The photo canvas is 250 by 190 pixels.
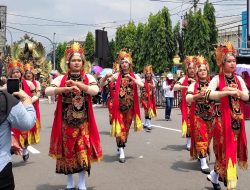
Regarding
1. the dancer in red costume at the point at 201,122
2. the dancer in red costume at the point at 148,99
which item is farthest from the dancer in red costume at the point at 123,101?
the dancer in red costume at the point at 148,99

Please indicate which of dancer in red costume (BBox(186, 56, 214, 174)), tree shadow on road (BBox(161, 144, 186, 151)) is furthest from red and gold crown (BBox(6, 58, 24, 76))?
tree shadow on road (BBox(161, 144, 186, 151))

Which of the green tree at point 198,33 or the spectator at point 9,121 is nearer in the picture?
the spectator at point 9,121

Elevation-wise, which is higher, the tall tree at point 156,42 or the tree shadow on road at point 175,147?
the tall tree at point 156,42

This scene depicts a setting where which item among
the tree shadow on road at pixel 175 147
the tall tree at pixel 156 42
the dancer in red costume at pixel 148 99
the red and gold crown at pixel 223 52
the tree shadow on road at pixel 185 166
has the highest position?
the tall tree at pixel 156 42

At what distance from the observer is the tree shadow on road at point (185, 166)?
24.9 feet

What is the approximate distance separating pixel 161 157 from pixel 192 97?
2807 mm

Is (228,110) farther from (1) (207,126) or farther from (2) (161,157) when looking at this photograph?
(2) (161,157)

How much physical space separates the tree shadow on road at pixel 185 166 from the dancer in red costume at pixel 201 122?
402mm

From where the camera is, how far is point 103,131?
42.8 ft

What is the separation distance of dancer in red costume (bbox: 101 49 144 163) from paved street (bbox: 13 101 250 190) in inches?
19.7

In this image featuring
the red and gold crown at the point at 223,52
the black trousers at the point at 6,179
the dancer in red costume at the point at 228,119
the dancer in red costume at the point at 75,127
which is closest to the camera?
the black trousers at the point at 6,179

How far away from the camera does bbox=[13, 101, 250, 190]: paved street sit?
652 cm

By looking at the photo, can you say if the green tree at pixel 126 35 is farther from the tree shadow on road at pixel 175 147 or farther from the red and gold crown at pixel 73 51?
the red and gold crown at pixel 73 51

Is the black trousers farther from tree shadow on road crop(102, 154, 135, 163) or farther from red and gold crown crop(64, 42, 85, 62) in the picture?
tree shadow on road crop(102, 154, 135, 163)
